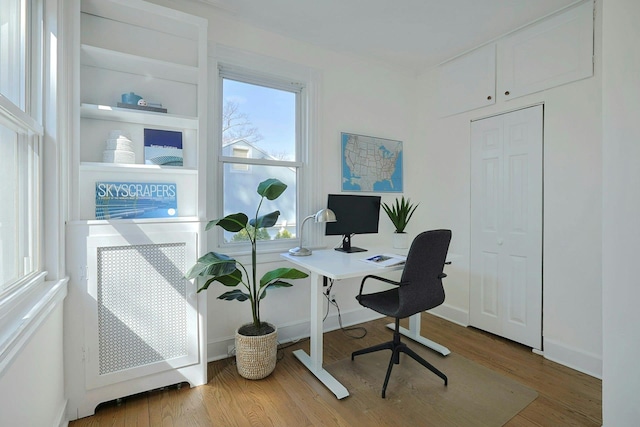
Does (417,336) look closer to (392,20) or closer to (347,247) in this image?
(347,247)

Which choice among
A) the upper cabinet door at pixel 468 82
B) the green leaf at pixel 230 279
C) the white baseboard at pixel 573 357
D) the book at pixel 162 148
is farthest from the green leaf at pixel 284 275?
the upper cabinet door at pixel 468 82

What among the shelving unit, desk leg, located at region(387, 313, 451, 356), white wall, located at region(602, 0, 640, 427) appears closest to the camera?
white wall, located at region(602, 0, 640, 427)

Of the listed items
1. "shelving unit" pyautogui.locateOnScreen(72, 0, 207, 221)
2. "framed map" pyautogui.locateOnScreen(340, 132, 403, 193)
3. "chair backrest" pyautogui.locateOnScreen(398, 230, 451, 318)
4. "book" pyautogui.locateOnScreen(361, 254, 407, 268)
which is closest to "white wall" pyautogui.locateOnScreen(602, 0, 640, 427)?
"chair backrest" pyautogui.locateOnScreen(398, 230, 451, 318)

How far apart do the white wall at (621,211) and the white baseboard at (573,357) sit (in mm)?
864

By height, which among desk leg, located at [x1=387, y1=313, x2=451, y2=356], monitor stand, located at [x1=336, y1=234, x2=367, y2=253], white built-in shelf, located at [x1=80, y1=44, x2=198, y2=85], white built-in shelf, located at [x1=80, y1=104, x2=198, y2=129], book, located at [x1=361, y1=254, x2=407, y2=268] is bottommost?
desk leg, located at [x1=387, y1=313, x2=451, y2=356]

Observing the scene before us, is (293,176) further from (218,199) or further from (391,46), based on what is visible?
(391,46)

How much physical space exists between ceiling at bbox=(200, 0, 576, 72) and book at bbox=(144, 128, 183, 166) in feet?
3.37

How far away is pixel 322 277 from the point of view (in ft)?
7.21

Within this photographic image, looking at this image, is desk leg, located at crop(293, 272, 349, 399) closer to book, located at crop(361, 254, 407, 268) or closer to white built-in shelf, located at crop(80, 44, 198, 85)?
book, located at crop(361, 254, 407, 268)

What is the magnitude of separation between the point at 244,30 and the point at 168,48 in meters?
0.65

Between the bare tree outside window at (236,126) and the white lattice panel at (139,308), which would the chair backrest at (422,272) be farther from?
the bare tree outside window at (236,126)

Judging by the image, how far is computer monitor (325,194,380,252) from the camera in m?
2.67

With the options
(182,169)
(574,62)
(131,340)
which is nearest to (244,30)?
(182,169)

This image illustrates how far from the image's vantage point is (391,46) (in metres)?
2.91
